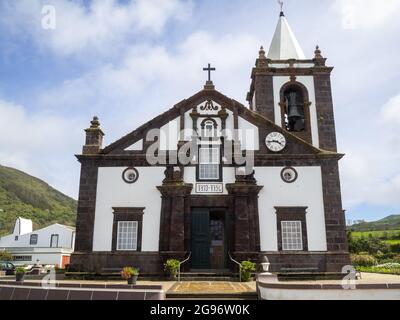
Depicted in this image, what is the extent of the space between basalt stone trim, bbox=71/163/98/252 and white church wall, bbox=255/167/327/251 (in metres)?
8.04

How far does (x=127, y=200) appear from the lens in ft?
62.6

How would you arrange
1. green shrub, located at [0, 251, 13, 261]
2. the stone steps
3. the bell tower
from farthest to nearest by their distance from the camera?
green shrub, located at [0, 251, 13, 261] < the bell tower < the stone steps

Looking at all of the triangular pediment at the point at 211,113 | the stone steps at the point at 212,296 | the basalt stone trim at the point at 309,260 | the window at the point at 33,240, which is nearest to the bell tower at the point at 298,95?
the triangular pediment at the point at 211,113

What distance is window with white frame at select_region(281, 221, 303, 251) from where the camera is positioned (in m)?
18.4

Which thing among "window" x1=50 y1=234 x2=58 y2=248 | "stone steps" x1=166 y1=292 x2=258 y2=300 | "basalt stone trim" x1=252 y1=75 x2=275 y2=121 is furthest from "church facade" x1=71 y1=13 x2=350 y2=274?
"window" x1=50 y1=234 x2=58 y2=248

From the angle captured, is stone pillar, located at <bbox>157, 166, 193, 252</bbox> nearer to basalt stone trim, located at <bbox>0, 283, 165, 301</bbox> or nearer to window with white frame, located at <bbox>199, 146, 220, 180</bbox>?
window with white frame, located at <bbox>199, 146, 220, 180</bbox>

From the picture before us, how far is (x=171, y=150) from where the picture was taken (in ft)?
65.0

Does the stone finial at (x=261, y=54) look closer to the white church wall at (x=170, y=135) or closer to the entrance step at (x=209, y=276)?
the white church wall at (x=170, y=135)

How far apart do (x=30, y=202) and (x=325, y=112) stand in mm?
83386

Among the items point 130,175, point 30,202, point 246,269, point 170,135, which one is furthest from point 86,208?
point 30,202

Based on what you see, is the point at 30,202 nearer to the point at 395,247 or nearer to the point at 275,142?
the point at 395,247

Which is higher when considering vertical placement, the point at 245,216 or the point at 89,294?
the point at 245,216

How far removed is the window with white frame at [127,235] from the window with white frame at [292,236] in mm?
7019
